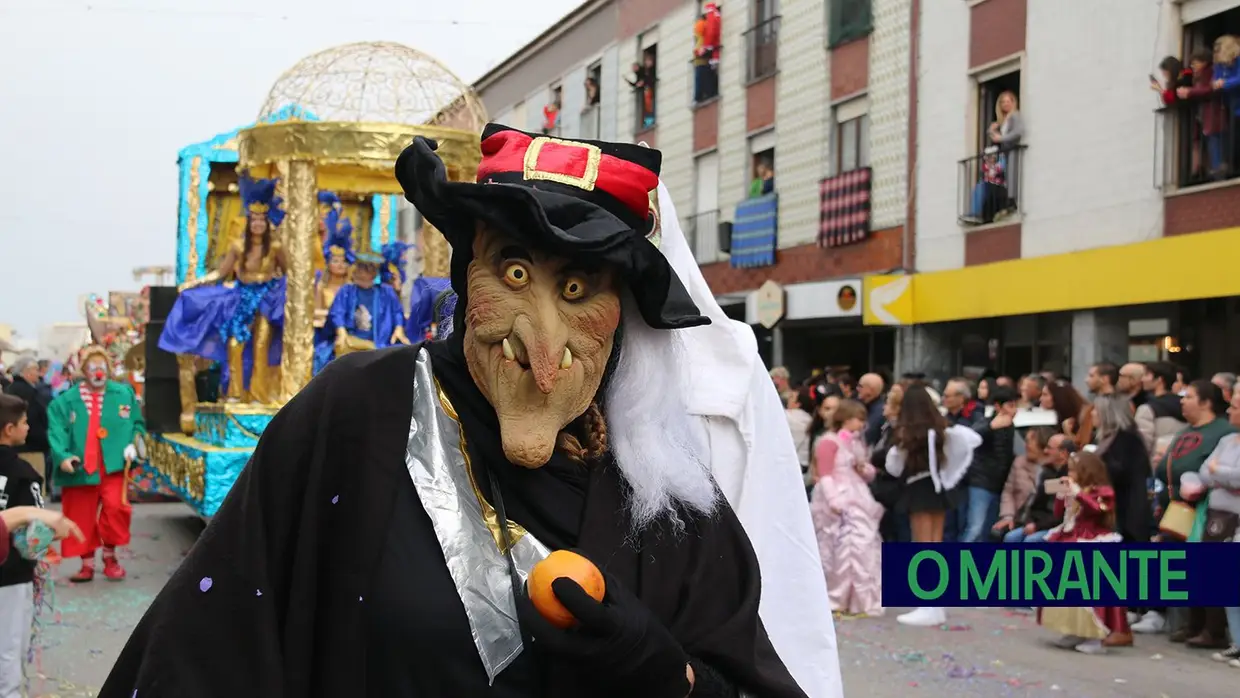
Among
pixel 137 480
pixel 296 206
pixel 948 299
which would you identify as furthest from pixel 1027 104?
pixel 137 480

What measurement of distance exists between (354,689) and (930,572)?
2526 millimetres

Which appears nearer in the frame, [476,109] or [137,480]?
[476,109]

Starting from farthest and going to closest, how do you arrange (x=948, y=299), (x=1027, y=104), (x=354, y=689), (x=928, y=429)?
(x=948, y=299), (x=1027, y=104), (x=928, y=429), (x=354, y=689)

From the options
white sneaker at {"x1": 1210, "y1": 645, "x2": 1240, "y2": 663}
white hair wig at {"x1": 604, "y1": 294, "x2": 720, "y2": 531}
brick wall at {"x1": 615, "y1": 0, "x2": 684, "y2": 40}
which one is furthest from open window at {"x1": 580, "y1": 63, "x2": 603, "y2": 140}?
white hair wig at {"x1": 604, "y1": 294, "x2": 720, "y2": 531}

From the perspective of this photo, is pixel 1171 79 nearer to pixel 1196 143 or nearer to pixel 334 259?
pixel 1196 143

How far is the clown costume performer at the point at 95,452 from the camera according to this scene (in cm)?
907

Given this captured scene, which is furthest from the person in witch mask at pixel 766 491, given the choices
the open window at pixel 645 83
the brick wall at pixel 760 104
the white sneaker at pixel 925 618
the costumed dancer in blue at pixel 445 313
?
the open window at pixel 645 83

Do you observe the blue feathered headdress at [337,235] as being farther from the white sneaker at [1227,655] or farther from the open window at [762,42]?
the open window at [762,42]

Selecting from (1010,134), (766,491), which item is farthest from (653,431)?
(1010,134)

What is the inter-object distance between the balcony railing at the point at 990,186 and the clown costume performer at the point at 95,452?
32.1 ft

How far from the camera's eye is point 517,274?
78.5 inches

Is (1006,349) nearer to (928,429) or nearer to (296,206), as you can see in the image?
(928,429)

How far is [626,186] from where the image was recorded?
2.09 metres

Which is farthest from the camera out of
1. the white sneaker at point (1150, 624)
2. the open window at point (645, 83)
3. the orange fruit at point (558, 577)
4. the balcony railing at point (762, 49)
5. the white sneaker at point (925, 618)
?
the open window at point (645, 83)
